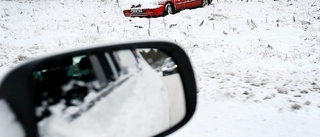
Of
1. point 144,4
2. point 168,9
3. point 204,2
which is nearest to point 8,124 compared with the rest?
point 144,4

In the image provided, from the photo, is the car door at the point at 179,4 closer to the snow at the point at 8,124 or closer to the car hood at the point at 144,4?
the car hood at the point at 144,4

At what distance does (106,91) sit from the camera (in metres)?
1.34

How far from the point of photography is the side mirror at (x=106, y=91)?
1023 mm

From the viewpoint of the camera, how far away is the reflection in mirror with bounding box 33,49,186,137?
3.84 ft

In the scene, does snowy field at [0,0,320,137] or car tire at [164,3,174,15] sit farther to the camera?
car tire at [164,3,174,15]

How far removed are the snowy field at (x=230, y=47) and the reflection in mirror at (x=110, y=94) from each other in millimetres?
2004

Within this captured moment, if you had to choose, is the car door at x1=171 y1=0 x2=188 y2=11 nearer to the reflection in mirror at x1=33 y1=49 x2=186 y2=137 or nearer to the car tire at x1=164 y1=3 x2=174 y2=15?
the car tire at x1=164 y1=3 x2=174 y2=15

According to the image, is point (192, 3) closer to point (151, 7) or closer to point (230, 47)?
point (151, 7)

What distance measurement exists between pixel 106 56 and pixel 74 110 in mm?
268

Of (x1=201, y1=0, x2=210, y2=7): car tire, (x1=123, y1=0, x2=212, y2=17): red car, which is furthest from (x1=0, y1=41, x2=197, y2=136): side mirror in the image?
(x1=201, y1=0, x2=210, y2=7): car tire

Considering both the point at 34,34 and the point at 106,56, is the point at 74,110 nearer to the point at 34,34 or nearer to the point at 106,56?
the point at 106,56

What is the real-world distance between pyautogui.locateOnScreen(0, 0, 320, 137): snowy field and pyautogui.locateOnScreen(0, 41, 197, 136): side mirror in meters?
1.99

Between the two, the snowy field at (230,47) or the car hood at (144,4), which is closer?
the snowy field at (230,47)

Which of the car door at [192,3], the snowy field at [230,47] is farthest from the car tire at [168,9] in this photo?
the car door at [192,3]
